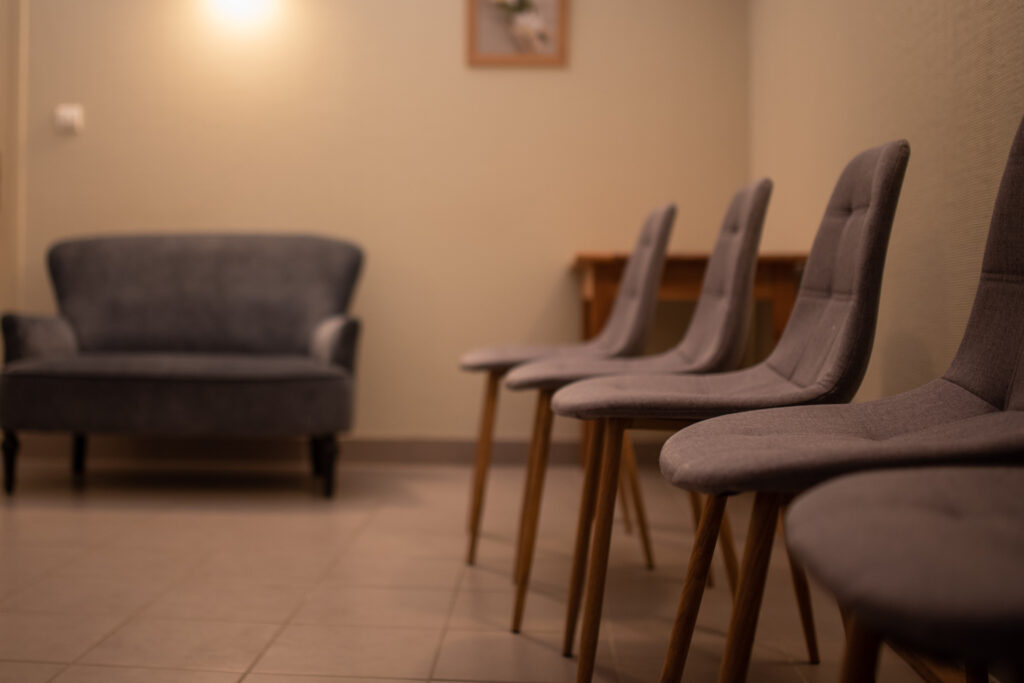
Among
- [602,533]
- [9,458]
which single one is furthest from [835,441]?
[9,458]

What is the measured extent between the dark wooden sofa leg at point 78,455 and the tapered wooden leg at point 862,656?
3.29 meters

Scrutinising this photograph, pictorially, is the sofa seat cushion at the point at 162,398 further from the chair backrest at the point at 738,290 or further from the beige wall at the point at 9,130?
the chair backrest at the point at 738,290

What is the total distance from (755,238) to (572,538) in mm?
1027

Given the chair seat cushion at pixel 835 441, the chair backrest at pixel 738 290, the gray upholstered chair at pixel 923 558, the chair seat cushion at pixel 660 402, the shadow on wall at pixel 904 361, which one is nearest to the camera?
the gray upholstered chair at pixel 923 558

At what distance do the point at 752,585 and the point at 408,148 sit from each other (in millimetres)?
3109

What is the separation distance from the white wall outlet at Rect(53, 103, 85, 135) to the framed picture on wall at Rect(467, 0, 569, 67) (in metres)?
1.56

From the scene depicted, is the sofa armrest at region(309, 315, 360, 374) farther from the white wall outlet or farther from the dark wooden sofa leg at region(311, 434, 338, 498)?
the white wall outlet

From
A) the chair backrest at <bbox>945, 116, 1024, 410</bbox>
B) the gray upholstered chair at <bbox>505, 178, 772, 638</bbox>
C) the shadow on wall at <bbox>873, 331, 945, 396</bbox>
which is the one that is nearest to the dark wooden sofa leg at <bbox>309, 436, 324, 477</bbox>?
the gray upholstered chair at <bbox>505, 178, 772, 638</bbox>

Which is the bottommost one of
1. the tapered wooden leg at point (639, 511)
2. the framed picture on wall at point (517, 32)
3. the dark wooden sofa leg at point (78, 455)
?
the dark wooden sofa leg at point (78, 455)

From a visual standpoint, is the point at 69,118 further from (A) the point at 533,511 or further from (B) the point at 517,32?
(A) the point at 533,511

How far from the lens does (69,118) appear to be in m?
3.71

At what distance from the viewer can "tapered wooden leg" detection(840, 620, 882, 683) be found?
64 cm

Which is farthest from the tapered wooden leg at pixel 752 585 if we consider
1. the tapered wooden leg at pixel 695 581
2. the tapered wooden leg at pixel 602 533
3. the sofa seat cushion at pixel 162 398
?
the sofa seat cushion at pixel 162 398

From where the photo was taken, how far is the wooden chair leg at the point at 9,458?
10.0ft
